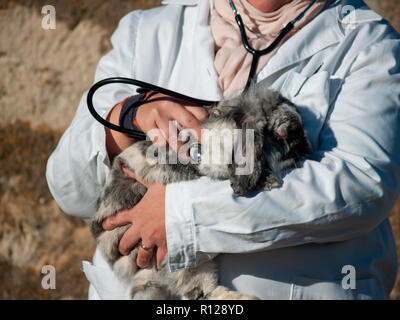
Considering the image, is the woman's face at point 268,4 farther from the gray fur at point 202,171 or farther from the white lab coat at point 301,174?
the gray fur at point 202,171

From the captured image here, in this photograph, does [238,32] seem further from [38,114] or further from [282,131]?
[38,114]

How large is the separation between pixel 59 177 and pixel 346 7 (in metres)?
1.62

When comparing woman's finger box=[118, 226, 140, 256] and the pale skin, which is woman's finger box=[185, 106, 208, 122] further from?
woman's finger box=[118, 226, 140, 256]

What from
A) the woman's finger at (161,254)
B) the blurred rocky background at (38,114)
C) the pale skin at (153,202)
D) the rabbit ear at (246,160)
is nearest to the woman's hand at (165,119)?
the pale skin at (153,202)

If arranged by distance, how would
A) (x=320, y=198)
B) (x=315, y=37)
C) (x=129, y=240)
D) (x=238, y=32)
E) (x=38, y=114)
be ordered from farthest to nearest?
(x=38, y=114)
(x=238, y=32)
(x=315, y=37)
(x=129, y=240)
(x=320, y=198)

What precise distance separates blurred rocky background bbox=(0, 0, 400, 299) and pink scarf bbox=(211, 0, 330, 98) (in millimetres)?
2955

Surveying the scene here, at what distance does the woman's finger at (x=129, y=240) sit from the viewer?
1755 mm

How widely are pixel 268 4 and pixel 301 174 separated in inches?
37.9

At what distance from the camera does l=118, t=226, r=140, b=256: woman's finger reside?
1.75 m

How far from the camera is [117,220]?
6.10ft

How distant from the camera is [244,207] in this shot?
1501mm

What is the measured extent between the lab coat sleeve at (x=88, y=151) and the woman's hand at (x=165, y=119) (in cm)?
22

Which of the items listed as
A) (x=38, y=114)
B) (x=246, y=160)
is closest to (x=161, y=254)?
(x=246, y=160)
